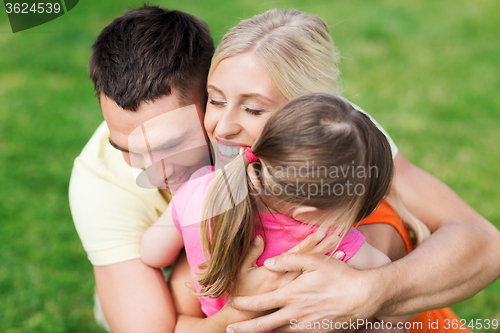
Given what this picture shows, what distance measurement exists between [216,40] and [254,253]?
1159 mm

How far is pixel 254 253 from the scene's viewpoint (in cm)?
177

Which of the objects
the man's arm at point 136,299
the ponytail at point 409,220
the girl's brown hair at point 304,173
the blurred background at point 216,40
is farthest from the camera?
Answer: the blurred background at point 216,40

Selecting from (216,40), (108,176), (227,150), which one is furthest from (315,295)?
(216,40)

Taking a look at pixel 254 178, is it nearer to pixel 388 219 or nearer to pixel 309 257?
pixel 309 257

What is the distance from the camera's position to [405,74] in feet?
20.6

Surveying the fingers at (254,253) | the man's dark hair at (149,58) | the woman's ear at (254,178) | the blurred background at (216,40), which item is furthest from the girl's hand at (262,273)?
the blurred background at (216,40)

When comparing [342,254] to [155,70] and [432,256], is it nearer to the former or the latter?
[432,256]

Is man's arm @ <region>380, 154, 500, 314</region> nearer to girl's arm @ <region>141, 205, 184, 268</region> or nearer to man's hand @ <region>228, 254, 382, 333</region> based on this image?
man's hand @ <region>228, 254, 382, 333</region>

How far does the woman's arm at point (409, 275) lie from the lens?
1.76 m

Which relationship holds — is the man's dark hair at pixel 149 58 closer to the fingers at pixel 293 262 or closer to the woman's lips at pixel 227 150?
the woman's lips at pixel 227 150

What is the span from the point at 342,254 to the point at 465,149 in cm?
396

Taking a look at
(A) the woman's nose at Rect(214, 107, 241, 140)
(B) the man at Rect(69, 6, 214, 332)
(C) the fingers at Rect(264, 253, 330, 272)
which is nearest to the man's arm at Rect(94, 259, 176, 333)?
(B) the man at Rect(69, 6, 214, 332)

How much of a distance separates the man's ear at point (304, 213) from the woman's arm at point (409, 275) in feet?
0.51

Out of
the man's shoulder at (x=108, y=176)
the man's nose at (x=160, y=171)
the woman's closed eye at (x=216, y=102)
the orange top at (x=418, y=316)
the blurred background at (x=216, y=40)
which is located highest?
the woman's closed eye at (x=216, y=102)
